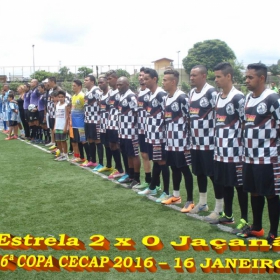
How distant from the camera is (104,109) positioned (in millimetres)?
8867

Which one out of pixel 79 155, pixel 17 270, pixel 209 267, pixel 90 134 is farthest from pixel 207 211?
pixel 79 155

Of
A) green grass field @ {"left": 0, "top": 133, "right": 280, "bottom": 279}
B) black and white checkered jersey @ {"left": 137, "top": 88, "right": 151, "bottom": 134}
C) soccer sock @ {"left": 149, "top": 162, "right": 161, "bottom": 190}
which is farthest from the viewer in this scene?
black and white checkered jersey @ {"left": 137, "top": 88, "right": 151, "bottom": 134}

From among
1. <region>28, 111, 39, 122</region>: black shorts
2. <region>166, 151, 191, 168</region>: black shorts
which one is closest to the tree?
<region>28, 111, 39, 122</region>: black shorts

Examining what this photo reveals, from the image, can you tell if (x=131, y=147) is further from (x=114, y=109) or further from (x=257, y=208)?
(x=257, y=208)

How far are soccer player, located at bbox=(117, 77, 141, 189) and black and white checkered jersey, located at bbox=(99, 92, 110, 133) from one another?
964 millimetres

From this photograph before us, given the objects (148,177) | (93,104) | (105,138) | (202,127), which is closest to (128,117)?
(148,177)

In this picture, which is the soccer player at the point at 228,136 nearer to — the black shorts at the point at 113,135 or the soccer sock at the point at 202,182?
the soccer sock at the point at 202,182

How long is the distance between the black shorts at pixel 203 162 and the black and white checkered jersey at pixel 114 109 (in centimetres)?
284

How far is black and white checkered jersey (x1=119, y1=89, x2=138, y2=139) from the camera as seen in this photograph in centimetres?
767

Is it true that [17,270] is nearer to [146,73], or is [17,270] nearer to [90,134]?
[146,73]

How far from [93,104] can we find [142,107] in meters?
2.26

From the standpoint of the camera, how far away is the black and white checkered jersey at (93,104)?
9219 mm

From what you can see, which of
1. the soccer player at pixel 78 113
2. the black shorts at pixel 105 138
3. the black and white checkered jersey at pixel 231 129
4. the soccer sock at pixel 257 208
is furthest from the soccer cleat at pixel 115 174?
the soccer sock at pixel 257 208

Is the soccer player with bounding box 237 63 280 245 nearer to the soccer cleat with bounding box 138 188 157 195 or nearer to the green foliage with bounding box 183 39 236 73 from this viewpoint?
the soccer cleat with bounding box 138 188 157 195
